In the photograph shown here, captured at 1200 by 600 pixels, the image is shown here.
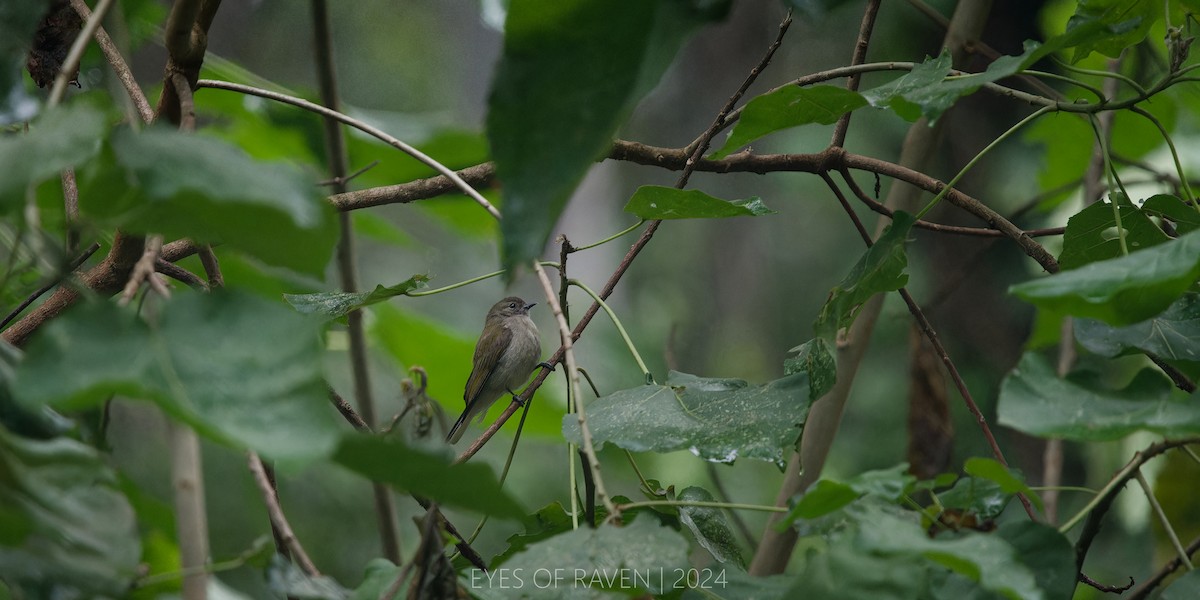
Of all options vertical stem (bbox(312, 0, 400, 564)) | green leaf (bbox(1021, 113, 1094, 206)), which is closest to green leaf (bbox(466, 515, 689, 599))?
vertical stem (bbox(312, 0, 400, 564))

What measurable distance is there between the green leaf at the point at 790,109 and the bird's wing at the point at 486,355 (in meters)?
3.07

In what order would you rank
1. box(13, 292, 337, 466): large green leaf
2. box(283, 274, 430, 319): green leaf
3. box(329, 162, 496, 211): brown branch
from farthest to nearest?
box(329, 162, 496, 211): brown branch < box(283, 274, 430, 319): green leaf < box(13, 292, 337, 466): large green leaf

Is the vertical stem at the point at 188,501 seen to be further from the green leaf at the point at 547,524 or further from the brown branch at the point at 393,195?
the brown branch at the point at 393,195

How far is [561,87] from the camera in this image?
80 centimetres

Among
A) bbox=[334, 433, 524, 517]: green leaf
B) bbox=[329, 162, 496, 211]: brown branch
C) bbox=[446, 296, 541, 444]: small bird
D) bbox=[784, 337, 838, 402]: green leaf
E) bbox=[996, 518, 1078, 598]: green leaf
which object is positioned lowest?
bbox=[996, 518, 1078, 598]: green leaf

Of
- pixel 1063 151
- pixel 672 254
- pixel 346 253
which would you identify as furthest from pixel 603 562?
pixel 672 254

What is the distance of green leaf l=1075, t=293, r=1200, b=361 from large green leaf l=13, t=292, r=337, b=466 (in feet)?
3.14

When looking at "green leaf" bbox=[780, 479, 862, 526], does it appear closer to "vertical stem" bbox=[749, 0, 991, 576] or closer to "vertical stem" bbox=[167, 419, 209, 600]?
"vertical stem" bbox=[167, 419, 209, 600]

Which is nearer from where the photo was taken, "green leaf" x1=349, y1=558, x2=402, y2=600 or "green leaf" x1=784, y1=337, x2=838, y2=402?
"green leaf" x1=349, y1=558, x2=402, y2=600

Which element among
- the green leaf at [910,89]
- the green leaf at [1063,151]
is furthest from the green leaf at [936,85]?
the green leaf at [1063,151]

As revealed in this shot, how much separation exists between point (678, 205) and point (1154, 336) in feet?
2.25

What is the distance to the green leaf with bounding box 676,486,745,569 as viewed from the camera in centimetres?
146

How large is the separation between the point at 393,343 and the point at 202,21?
1573 mm

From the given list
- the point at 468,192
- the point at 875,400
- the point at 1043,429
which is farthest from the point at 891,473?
the point at 875,400
